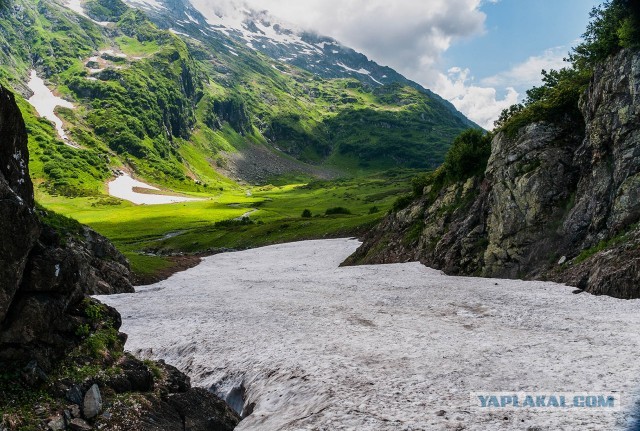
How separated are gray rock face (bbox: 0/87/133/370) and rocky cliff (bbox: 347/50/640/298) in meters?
31.3

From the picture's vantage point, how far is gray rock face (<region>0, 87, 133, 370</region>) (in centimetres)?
1445

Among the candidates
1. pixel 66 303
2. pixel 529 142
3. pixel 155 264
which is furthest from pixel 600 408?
pixel 155 264

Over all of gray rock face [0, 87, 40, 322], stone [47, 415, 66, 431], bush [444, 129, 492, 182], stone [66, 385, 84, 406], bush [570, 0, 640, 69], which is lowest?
stone [47, 415, 66, 431]

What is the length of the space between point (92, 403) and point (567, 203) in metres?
40.5

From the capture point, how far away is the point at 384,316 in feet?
87.7

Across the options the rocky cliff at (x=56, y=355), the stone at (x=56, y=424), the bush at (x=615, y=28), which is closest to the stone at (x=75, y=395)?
the rocky cliff at (x=56, y=355)

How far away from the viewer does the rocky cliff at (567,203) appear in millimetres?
31578

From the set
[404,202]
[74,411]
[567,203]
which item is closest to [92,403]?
[74,411]

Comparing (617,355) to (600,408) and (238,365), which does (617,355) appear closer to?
(600,408)

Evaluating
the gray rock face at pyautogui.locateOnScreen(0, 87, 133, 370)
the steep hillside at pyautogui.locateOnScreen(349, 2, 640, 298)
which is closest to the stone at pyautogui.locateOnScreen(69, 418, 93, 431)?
the gray rock face at pyautogui.locateOnScreen(0, 87, 133, 370)

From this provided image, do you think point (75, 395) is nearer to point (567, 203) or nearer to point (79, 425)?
point (79, 425)

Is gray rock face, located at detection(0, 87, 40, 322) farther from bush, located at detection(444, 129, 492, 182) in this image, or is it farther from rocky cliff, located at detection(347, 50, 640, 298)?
bush, located at detection(444, 129, 492, 182)

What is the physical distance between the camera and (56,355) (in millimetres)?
15586

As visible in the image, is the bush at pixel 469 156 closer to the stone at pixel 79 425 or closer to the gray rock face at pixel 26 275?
the gray rock face at pixel 26 275
